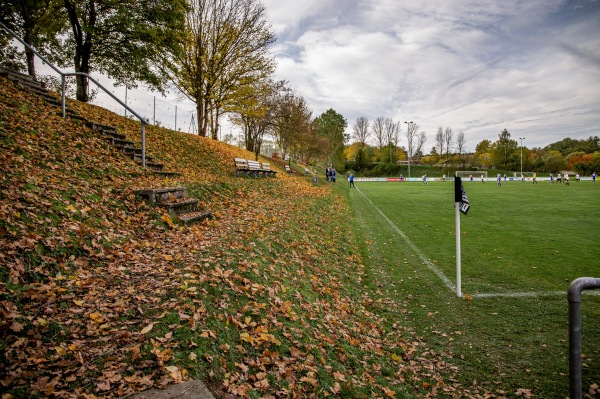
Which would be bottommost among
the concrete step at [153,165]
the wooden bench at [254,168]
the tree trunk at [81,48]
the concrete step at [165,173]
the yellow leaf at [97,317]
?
the yellow leaf at [97,317]

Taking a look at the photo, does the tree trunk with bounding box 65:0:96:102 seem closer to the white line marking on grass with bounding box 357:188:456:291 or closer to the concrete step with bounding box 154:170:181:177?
the concrete step with bounding box 154:170:181:177

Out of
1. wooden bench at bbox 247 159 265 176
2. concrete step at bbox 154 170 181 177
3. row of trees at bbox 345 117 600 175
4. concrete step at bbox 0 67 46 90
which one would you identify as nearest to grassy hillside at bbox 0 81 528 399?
concrete step at bbox 154 170 181 177

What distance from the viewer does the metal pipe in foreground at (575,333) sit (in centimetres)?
233

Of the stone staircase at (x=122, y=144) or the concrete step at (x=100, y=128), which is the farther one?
the concrete step at (x=100, y=128)

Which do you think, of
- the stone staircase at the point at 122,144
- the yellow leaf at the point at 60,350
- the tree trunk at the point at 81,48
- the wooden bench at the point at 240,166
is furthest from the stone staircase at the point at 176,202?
the tree trunk at the point at 81,48

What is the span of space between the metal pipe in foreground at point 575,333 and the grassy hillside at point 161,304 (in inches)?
73.8

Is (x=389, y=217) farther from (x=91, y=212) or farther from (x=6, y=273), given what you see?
(x=6, y=273)

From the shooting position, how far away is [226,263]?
18.5 ft

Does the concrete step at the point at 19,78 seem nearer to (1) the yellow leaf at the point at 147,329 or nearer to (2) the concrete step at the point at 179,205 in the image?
(2) the concrete step at the point at 179,205

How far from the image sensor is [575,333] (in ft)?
7.68

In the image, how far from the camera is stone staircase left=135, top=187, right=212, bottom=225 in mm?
7762

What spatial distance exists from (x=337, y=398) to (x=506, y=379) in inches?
91.7

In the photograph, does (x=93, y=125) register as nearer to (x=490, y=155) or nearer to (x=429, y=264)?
(x=429, y=264)

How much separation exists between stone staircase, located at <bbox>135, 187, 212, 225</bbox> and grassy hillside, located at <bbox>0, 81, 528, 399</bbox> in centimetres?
32
